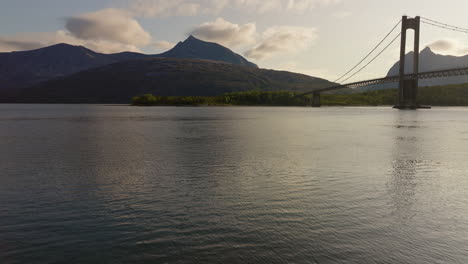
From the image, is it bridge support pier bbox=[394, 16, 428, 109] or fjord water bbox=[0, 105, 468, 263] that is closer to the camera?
fjord water bbox=[0, 105, 468, 263]

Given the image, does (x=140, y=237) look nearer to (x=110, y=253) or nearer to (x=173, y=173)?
(x=110, y=253)

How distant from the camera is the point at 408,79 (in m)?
144

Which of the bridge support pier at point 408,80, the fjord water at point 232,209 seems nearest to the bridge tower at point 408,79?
the bridge support pier at point 408,80

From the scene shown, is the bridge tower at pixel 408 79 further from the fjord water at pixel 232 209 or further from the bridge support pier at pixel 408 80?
the fjord water at pixel 232 209

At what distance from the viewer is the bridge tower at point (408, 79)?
476 feet

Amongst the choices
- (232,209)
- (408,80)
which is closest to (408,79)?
(408,80)

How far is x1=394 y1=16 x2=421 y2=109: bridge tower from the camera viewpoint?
145 m

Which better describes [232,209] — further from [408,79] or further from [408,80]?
[408,80]

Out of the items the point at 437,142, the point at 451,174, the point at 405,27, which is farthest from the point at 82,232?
the point at 405,27

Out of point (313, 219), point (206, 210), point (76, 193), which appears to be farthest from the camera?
point (76, 193)

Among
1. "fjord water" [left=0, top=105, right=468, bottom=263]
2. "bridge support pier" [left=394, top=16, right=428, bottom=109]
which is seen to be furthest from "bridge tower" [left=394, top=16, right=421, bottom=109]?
"fjord water" [left=0, top=105, right=468, bottom=263]

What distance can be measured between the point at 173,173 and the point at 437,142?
33.6 meters

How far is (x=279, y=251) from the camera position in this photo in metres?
10.9

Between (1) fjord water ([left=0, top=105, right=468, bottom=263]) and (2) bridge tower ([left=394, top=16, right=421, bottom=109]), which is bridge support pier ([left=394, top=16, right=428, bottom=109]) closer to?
(2) bridge tower ([left=394, top=16, right=421, bottom=109])
